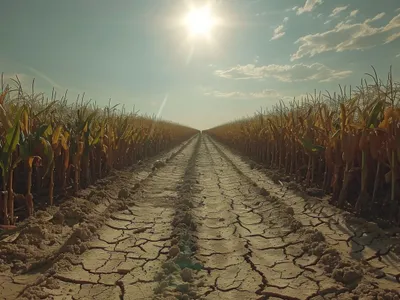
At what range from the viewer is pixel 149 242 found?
330 centimetres

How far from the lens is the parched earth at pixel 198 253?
7.64 feet

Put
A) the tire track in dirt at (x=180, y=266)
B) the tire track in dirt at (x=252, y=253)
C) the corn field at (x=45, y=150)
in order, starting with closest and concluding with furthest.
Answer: the tire track in dirt at (x=180, y=266) → the tire track in dirt at (x=252, y=253) → the corn field at (x=45, y=150)

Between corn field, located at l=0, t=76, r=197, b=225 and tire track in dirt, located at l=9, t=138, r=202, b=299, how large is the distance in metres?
1.02

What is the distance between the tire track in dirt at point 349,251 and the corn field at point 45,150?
3.13 meters

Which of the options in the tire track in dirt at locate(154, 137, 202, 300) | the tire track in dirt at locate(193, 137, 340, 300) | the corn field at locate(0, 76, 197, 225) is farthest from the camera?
the corn field at locate(0, 76, 197, 225)

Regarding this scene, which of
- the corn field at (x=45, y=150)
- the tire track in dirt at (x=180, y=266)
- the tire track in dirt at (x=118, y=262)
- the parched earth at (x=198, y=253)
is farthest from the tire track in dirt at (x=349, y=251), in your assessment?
the corn field at (x=45, y=150)

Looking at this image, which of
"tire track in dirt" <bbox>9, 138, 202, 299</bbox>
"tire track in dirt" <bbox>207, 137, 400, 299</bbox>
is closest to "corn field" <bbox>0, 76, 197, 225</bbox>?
"tire track in dirt" <bbox>9, 138, 202, 299</bbox>

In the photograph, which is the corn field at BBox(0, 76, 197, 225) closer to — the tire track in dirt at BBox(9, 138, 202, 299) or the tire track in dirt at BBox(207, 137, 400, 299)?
the tire track in dirt at BBox(9, 138, 202, 299)

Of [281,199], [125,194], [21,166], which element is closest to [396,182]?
[281,199]

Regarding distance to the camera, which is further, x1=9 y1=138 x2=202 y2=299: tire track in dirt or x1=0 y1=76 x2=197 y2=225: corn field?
x1=0 y1=76 x2=197 y2=225: corn field

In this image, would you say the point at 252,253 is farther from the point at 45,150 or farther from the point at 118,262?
the point at 45,150

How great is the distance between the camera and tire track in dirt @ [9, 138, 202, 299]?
7.59ft

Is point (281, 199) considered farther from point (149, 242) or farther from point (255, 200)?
point (149, 242)

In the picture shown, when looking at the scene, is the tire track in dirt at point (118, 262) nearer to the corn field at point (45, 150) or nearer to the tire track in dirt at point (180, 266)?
the tire track in dirt at point (180, 266)
